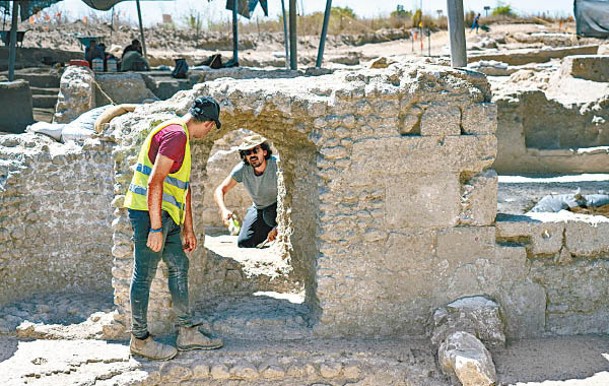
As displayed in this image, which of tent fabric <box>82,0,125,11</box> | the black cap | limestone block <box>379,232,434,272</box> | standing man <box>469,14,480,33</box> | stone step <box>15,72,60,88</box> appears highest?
standing man <box>469,14,480,33</box>

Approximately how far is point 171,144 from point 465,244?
89.2 inches

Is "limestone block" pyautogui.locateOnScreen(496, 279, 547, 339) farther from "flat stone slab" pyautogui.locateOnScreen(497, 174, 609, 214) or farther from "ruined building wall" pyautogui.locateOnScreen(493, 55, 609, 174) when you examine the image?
"ruined building wall" pyautogui.locateOnScreen(493, 55, 609, 174)

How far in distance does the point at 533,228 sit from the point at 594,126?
6.95 m

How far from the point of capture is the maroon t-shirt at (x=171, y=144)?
190 inches

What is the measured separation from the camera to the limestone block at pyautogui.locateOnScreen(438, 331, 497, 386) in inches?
197

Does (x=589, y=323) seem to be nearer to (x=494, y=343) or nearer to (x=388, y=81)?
(x=494, y=343)

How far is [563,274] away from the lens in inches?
229

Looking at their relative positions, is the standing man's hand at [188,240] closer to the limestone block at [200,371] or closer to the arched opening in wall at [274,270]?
the arched opening in wall at [274,270]

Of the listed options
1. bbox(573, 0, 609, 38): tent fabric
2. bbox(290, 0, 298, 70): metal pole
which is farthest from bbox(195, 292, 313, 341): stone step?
bbox(573, 0, 609, 38): tent fabric

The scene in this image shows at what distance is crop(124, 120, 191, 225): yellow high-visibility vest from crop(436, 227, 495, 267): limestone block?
1887mm

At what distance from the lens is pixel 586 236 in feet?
18.9

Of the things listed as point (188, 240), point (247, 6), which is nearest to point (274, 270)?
point (188, 240)

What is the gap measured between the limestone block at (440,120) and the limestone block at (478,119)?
6 centimetres

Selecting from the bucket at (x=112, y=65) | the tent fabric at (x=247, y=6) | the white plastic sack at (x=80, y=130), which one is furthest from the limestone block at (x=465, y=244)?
the tent fabric at (x=247, y=6)
